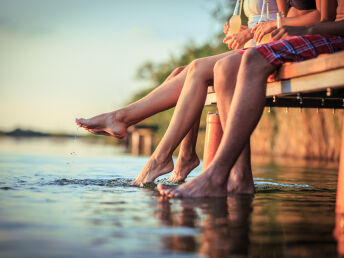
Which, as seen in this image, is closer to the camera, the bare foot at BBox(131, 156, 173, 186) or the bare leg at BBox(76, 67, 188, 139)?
the bare foot at BBox(131, 156, 173, 186)

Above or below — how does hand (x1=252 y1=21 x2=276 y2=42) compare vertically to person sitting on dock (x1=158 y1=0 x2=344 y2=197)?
above

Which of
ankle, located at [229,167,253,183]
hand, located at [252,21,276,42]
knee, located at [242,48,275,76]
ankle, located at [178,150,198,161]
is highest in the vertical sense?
hand, located at [252,21,276,42]

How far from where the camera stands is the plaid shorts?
2.11 m

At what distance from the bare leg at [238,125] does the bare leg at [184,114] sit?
471 millimetres

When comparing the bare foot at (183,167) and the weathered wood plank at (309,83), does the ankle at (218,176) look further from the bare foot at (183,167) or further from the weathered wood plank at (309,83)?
the bare foot at (183,167)

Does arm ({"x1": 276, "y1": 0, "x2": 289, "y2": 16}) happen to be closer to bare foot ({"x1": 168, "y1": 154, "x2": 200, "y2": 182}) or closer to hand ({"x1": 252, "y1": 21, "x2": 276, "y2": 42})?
hand ({"x1": 252, "y1": 21, "x2": 276, "y2": 42})

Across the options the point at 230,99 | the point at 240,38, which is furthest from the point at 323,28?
the point at 240,38

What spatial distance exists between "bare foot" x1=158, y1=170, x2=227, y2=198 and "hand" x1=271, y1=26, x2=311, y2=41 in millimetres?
584

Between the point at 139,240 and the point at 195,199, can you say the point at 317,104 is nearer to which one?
the point at 195,199

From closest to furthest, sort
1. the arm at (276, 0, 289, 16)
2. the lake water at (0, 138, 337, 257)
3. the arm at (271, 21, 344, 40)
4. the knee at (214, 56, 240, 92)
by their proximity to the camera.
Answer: the lake water at (0, 138, 337, 257), the arm at (271, 21, 344, 40), the knee at (214, 56, 240, 92), the arm at (276, 0, 289, 16)

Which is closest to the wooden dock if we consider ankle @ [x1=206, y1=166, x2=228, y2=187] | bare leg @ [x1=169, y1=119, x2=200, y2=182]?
ankle @ [x1=206, y1=166, x2=228, y2=187]

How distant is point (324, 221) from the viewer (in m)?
1.62

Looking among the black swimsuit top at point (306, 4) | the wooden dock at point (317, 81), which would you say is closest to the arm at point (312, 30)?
the wooden dock at point (317, 81)

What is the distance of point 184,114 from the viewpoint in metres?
2.49
